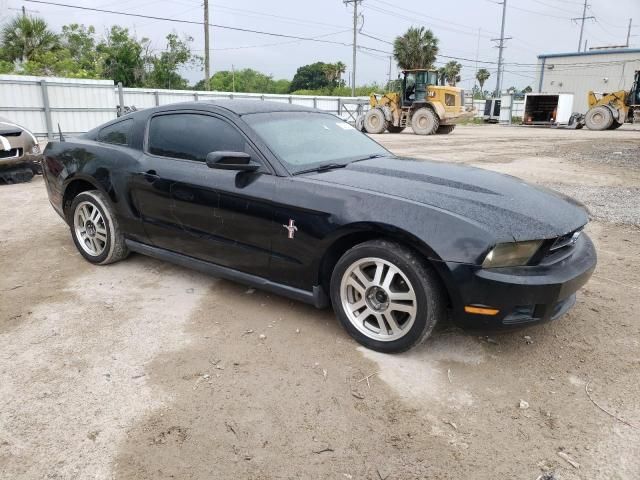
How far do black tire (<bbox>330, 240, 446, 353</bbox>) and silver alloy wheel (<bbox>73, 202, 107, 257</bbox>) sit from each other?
2428mm

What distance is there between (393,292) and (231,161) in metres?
1.35

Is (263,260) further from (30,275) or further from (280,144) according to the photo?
(30,275)

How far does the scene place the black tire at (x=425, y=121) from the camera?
2211 centimetres

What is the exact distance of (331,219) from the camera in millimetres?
3061

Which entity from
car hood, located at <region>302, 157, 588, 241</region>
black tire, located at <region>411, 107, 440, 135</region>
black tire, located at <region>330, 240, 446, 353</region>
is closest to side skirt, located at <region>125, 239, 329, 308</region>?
black tire, located at <region>330, 240, 446, 353</region>

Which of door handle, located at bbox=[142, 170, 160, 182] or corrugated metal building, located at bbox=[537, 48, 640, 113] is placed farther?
corrugated metal building, located at bbox=[537, 48, 640, 113]

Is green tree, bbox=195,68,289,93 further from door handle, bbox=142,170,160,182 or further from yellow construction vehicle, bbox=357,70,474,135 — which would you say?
door handle, bbox=142,170,160,182

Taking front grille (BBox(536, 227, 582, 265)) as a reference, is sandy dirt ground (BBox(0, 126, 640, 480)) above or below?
below

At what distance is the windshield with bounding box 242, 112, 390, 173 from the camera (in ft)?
11.5

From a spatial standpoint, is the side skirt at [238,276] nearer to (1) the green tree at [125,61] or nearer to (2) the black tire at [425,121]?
(2) the black tire at [425,121]

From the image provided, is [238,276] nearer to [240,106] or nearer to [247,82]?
[240,106]

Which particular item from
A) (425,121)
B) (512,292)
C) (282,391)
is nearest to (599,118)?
(425,121)

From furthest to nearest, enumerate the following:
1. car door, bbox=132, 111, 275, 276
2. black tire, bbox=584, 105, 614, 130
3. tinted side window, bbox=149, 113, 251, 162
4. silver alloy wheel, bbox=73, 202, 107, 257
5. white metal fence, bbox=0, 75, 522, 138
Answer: black tire, bbox=584, 105, 614, 130 → white metal fence, bbox=0, 75, 522, 138 → silver alloy wheel, bbox=73, 202, 107, 257 → tinted side window, bbox=149, 113, 251, 162 → car door, bbox=132, 111, 275, 276

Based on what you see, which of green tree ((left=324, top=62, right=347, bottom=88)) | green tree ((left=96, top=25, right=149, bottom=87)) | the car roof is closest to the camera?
the car roof
